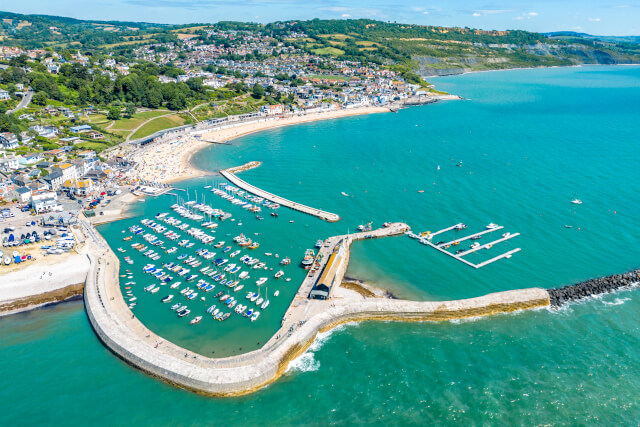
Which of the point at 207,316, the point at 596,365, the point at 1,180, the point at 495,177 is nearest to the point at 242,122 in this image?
the point at 1,180

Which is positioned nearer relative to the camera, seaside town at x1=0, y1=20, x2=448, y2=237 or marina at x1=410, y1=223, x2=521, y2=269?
Answer: marina at x1=410, y1=223, x2=521, y2=269

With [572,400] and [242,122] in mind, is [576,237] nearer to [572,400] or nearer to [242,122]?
[572,400]

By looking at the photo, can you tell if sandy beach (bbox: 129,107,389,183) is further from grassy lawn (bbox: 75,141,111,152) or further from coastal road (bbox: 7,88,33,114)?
coastal road (bbox: 7,88,33,114)

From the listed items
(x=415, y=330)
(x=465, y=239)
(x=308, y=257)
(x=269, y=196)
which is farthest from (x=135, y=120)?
(x=415, y=330)

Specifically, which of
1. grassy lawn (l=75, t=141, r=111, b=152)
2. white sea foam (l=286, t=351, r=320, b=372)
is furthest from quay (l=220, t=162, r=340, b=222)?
grassy lawn (l=75, t=141, r=111, b=152)

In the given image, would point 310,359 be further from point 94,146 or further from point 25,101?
point 25,101

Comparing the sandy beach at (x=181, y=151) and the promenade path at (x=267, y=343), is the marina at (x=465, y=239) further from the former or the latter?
the sandy beach at (x=181, y=151)

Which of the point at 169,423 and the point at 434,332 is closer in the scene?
the point at 169,423
